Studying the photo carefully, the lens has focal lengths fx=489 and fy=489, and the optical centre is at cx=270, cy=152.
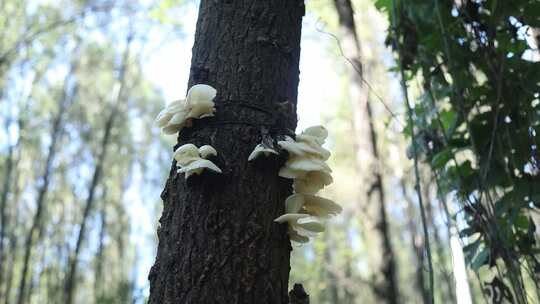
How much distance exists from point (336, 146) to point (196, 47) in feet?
36.4

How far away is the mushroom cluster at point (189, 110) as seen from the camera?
4.31 ft

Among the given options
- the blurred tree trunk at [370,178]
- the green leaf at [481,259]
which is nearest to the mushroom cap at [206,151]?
the green leaf at [481,259]

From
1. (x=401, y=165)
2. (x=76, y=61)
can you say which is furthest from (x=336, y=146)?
(x=76, y=61)

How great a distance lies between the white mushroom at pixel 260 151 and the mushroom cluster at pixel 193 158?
9cm

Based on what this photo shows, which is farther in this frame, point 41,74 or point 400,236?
point 400,236

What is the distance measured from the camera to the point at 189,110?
135 cm

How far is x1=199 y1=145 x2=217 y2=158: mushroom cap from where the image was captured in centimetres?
125

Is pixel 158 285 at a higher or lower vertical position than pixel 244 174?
lower

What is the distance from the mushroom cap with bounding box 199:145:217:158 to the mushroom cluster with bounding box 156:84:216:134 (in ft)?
0.41

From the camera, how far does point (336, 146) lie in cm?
1244

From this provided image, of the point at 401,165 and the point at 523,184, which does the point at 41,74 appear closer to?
the point at 401,165

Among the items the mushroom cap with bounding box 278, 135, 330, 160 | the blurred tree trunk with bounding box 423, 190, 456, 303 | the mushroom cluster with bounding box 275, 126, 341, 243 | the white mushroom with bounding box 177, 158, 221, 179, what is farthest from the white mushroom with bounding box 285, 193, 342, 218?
the blurred tree trunk with bounding box 423, 190, 456, 303

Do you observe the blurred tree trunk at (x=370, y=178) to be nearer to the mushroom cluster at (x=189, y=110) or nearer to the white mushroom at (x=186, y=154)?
the mushroom cluster at (x=189, y=110)

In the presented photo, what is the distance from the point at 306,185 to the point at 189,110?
0.38 metres
